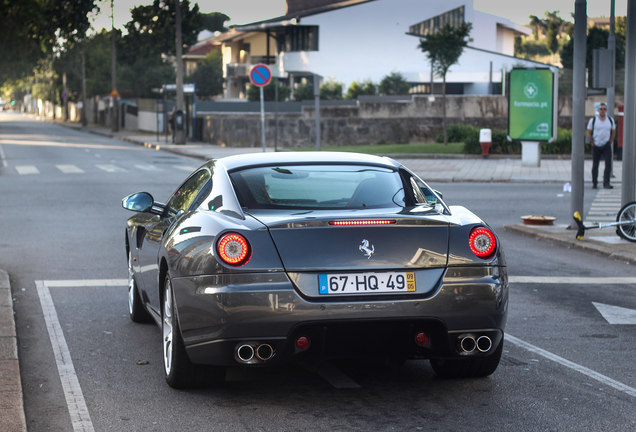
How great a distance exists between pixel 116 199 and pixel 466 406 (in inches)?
599

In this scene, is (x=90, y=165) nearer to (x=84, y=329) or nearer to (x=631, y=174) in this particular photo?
(x=631, y=174)

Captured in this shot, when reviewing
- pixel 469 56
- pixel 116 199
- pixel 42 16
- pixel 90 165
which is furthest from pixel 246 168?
pixel 469 56

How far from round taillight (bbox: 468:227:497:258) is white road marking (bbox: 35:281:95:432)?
7.19ft

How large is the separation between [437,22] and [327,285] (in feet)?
236

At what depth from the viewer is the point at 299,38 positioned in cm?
7369

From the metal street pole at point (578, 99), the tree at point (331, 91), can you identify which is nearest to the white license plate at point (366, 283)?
the metal street pole at point (578, 99)

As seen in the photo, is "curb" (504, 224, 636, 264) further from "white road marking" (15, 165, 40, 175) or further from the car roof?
"white road marking" (15, 165, 40, 175)

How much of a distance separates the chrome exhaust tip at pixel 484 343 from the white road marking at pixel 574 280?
16.1 ft

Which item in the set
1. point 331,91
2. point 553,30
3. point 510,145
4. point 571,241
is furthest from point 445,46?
point 553,30

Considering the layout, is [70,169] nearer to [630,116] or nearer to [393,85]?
[630,116]

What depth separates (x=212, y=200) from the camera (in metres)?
6.27

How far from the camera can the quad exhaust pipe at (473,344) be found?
574 cm

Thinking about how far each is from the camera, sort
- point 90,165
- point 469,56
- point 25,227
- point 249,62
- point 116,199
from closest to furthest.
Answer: point 25,227 < point 116,199 < point 90,165 < point 469,56 < point 249,62

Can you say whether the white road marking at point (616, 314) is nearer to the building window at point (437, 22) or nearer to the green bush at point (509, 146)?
the green bush at point (509, 146)
